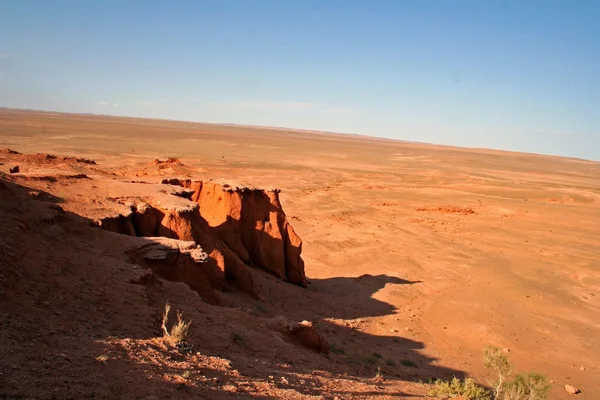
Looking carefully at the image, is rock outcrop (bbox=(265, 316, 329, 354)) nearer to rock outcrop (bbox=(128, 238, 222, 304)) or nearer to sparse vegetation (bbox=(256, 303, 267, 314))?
rock outcrop (bbox=(128, 238, 222, 304))

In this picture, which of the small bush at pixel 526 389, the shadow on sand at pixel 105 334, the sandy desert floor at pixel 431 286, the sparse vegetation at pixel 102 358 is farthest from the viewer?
the sandy desert floor at pixel 431 286

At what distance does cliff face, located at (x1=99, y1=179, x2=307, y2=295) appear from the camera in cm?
1275

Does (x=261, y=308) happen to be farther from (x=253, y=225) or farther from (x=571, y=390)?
(x=571, y=390)

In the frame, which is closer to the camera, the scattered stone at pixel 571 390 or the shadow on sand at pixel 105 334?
the shadow on sand at pixel 105 334

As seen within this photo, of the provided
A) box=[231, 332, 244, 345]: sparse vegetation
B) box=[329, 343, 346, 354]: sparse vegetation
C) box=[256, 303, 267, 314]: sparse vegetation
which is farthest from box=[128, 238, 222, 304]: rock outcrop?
box=[329, 343, 346, 354]: sparse vegetation

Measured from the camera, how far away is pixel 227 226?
1623cm

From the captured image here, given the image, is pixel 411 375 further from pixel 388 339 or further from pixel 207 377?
pixel 207 377

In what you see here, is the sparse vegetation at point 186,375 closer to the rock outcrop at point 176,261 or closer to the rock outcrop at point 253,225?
the rock outcrop at point 176,261

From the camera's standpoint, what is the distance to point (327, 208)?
3675 cm

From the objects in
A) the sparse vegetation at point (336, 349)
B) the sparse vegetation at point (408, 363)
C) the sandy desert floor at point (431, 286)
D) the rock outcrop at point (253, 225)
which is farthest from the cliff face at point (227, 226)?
the sparse vegetation at point (408, 363)

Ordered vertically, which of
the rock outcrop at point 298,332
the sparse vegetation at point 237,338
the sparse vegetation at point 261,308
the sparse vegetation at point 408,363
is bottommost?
the sparse vegetation at point 408,363

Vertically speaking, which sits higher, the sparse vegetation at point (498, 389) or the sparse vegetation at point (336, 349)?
the sparse vegetation at point (498, 389)

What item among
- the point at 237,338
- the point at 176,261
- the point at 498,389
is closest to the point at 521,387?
the point at 498,389

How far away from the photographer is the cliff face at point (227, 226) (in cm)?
1275
